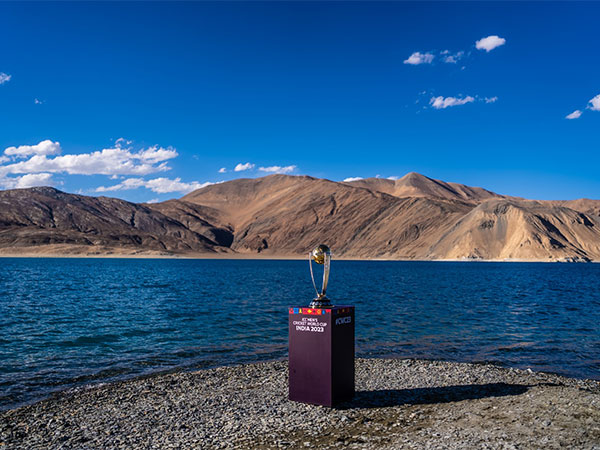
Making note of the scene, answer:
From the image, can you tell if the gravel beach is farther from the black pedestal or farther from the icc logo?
the icc logo

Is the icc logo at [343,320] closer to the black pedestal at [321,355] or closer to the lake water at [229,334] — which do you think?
the black pedestal at [321,355]

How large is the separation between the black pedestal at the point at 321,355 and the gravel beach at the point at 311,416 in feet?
1.13

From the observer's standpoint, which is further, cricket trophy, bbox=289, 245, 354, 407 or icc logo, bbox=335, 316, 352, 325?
icc logo, bbox=335, 316, 352, 325

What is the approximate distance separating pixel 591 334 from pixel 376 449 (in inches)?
846

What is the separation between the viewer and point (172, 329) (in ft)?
88.1

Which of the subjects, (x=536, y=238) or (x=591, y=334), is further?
(x=536, y=238)

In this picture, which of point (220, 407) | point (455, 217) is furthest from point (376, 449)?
point (455, 217)

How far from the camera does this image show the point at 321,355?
1171 centimetres

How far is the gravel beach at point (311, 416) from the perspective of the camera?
31.1 ft

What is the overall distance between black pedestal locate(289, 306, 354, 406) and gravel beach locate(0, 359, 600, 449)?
1.13ft

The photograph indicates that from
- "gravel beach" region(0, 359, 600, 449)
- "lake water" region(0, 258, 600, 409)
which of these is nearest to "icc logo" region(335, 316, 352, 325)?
"gravel beach" region(0, 359, 600, 449)

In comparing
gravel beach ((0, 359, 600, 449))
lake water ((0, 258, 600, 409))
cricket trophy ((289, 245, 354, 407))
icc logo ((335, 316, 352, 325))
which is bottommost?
lake water ((0, 258, 600, 409))

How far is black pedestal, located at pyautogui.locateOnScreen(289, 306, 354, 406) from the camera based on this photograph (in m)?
11.6

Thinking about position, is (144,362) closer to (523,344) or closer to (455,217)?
(523,344)
